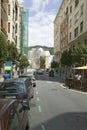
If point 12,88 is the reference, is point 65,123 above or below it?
below

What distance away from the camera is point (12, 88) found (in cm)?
1498

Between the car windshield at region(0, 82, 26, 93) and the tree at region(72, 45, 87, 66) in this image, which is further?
the tree at region(72, 45, 87, 66)

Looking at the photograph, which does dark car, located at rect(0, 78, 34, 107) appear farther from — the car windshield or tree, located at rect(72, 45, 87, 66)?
tree, located at rect(72, 45, 87, 66)

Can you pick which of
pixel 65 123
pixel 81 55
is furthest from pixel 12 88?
pixel 81 55

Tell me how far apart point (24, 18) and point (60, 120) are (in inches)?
4662

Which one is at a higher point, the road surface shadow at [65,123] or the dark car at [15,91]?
the dark car at [15,91]

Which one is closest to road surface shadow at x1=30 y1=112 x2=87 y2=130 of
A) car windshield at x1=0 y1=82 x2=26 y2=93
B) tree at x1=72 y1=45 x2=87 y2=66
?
car windshield at x1=0 y1=82 x2=26 y2=93

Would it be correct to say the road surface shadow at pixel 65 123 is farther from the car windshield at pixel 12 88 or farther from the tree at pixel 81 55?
the tree at pixel 81 55

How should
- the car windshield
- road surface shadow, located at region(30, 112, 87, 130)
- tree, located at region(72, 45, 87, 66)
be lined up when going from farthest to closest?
tree, located at region(72, 45, 87, 66)
the car windshield
road surface shadow, located at region(30, 112, 87, 130)

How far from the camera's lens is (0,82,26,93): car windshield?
1482 cm

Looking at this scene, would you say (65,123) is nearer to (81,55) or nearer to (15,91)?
(15,91)

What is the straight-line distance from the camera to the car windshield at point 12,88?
14.8m

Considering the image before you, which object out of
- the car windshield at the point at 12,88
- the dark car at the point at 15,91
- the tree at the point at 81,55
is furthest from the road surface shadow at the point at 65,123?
the tree at the point at 81,55

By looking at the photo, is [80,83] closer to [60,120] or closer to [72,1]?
[60,120]
